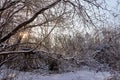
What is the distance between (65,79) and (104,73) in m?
2.15

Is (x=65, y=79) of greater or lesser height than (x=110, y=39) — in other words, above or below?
below

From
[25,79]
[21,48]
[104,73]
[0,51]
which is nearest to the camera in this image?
[0,51]

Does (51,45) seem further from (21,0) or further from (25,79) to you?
(25,79)

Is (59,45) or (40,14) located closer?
(40,14)

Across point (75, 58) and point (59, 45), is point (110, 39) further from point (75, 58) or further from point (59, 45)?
point (75, 58)

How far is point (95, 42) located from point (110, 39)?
2.90 ft

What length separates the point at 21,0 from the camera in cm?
1162

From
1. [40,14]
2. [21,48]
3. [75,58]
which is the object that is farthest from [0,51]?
[75,58]

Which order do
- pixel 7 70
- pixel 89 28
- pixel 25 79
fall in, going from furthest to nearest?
pixel 25 79 < pixel 7 70 < pixel 89 28

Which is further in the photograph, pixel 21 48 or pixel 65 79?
pixel 65 79

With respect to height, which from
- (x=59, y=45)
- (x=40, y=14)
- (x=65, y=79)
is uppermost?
(x=40, y=14)

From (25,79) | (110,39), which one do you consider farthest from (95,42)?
(25,79)

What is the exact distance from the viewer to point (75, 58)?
11633mm

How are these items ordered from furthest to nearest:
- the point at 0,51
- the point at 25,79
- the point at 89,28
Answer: the point at 25,79 < the point at 0,51 < the point at 89,28
